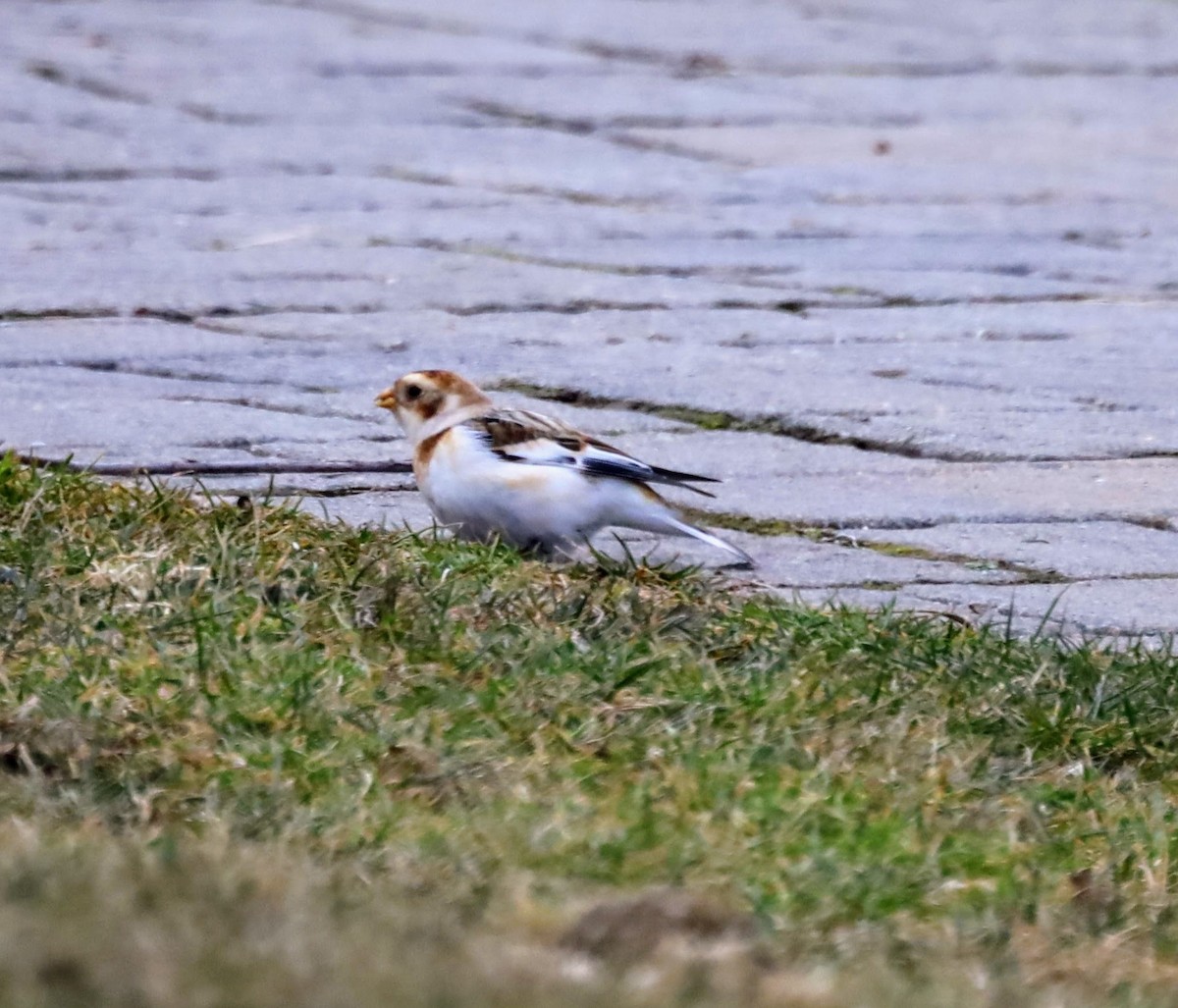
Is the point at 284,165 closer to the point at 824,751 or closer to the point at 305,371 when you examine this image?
the point at 305,371

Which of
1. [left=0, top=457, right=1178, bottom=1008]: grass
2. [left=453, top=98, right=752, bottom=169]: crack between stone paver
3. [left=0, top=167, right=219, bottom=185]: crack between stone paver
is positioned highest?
[left=453, top=98, right=752, bottom=169]: crack between stone paver

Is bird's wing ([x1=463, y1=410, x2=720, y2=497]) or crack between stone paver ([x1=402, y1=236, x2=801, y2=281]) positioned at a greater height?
crack between stone paver ([x1=402, y1=236, x2=801, y2=281])

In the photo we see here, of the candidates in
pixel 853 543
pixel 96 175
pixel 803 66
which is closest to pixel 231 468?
pixel 853 543

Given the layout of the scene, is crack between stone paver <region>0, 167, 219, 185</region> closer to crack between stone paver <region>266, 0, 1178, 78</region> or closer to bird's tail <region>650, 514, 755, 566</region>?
crack between stone paver <region>266, 0, 1178, 78</region>

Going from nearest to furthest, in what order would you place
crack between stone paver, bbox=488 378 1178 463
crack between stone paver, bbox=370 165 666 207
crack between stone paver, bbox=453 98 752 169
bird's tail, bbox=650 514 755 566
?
bird's tail, bbox=650 514 755 566, crack between stone paver, bbox=488 378 1178 463, crack between stone paver, bbox=370 165 666 207, crack between stone paver, bbox=453 98 752 169

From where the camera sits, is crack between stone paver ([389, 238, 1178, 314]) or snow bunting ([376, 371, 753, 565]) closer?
snow bunting ([376, 371, 753, 565])

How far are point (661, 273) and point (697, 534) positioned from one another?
2.38m

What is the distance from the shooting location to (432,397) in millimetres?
4152

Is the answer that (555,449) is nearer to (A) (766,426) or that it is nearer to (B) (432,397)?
(B) (432,397)

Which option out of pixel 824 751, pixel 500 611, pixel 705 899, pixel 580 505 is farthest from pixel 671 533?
pixel 705 899

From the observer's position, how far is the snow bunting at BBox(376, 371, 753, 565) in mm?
3836

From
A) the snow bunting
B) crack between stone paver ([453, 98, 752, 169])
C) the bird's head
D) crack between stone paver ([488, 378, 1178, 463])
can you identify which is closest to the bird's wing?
the snow bunting

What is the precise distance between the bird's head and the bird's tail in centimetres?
43

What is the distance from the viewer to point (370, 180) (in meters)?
7.25
